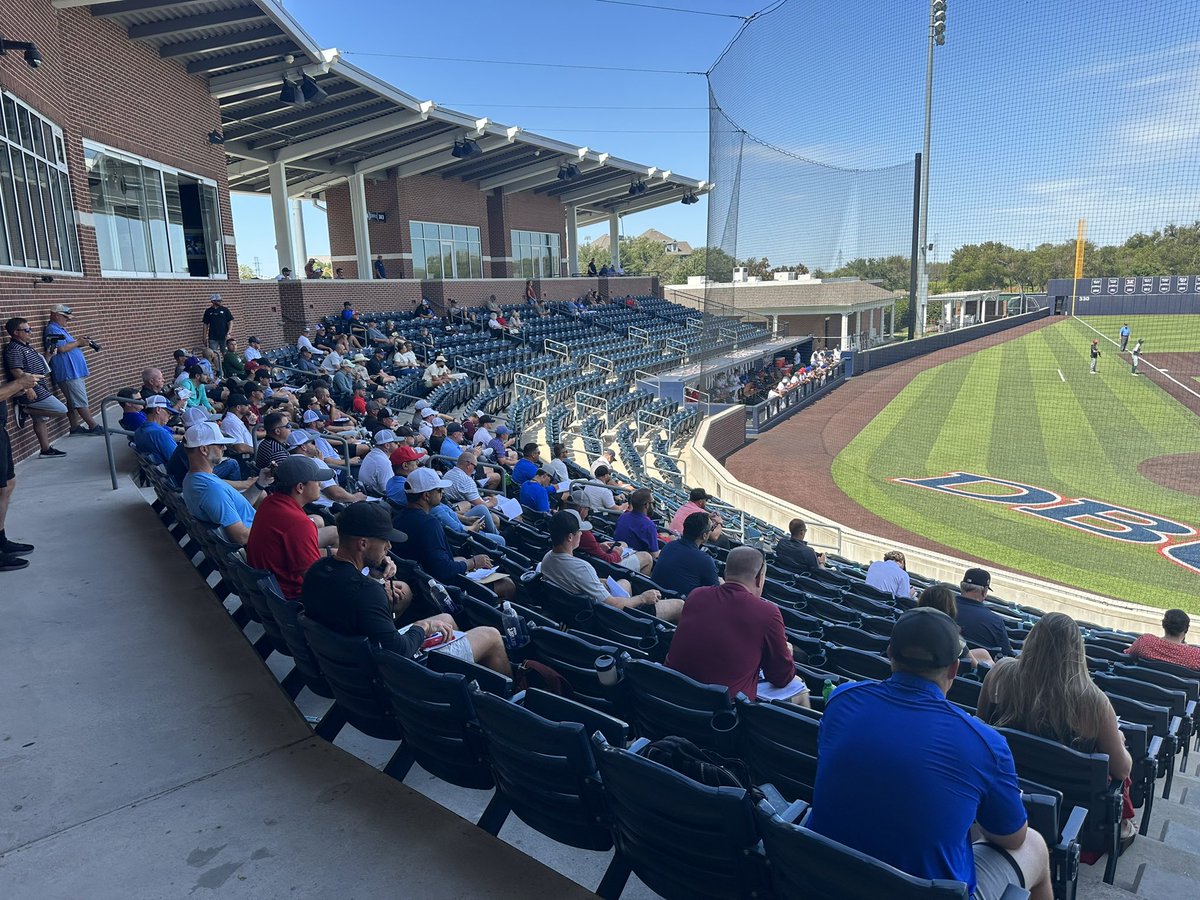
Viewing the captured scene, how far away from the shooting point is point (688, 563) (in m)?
5.73

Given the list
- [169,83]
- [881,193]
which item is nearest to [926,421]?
[881,193]

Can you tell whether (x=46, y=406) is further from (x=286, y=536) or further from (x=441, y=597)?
(x=441, y=597)

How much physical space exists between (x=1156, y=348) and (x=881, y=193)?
18.3 ft

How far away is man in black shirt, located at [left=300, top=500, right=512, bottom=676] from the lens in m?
3.36

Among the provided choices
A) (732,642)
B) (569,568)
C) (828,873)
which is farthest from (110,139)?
(828,873)

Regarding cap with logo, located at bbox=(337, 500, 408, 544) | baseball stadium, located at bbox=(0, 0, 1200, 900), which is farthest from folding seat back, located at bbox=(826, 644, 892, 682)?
cap with logo, located at bbox=(337, 500, 408, 544)

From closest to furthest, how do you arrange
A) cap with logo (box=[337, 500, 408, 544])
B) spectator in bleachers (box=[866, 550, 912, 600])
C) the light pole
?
cap with logo (box=[337, 500, 408, 544])
spectator in bleachers (box=[866, 550, 912, 600])
the light pole

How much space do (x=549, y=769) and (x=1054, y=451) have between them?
60.5ft

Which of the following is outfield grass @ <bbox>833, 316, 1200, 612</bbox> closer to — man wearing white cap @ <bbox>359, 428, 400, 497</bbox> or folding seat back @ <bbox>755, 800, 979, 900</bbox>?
man wearing white cap @ <bbox>359, 428, 400, 497</bbox>

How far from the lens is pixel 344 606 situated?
3.38 meters

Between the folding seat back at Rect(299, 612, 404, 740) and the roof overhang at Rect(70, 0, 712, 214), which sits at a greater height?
the roof overhang at Rect(70, 0, 712, 214)

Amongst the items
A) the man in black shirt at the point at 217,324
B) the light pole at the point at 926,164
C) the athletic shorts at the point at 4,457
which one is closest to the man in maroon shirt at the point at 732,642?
the athletic shorts at the point at 4,457

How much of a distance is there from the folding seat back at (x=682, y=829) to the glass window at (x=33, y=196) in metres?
9.41

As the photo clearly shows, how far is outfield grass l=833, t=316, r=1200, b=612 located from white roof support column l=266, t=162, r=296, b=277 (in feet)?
58.3
